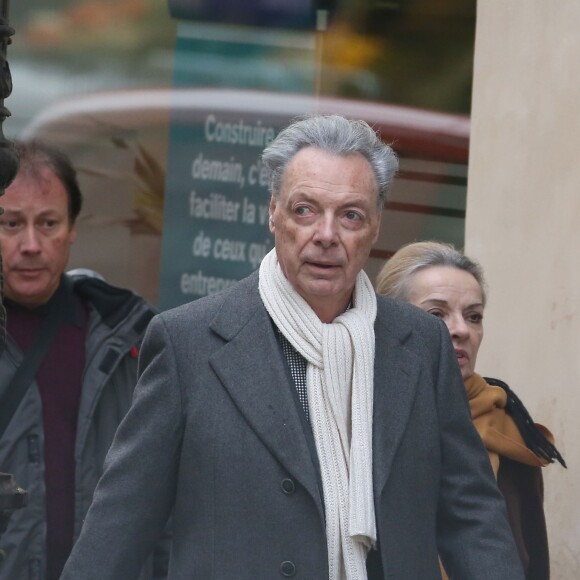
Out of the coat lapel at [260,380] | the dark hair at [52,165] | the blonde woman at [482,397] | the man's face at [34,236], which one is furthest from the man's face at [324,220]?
the dark hair at [52,165]

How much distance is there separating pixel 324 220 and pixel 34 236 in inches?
67.1

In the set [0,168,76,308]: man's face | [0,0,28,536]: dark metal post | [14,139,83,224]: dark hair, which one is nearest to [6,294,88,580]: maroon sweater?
[0,168,76,308]: man's face

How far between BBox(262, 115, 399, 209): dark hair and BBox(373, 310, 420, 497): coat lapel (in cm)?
36

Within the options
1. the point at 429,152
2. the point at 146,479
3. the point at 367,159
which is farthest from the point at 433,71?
the point at 146,479

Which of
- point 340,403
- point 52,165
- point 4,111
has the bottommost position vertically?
point 340,403

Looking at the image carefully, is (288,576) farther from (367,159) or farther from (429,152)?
(429,152)

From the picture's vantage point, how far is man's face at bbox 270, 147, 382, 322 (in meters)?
4.23

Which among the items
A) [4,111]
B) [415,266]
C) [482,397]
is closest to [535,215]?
[415,266]

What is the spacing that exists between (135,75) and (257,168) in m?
0.71

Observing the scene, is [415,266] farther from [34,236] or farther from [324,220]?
[324,220]

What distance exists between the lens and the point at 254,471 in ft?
13.5

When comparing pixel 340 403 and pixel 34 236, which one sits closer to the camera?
pixel 340 403

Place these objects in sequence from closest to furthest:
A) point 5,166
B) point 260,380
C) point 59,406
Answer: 1. point 5,166
2. point 260,380
3. point 59,406

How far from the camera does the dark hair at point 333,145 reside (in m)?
4.29
